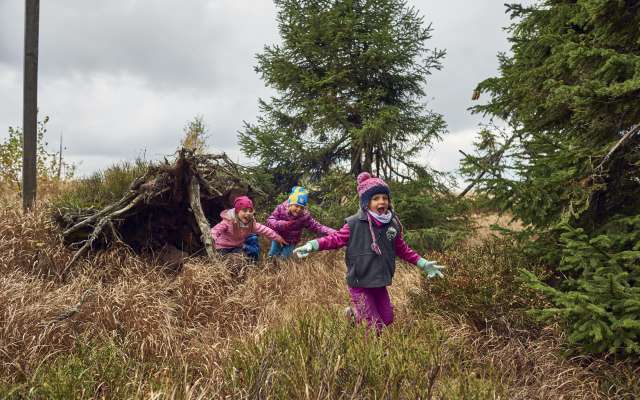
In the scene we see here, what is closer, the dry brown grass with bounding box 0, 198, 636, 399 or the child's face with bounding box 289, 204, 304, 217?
the dry brown grass with bounding box 0, 198, 636, 399

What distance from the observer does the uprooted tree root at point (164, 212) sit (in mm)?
6336

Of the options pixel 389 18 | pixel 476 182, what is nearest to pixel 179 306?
pixel 476 182

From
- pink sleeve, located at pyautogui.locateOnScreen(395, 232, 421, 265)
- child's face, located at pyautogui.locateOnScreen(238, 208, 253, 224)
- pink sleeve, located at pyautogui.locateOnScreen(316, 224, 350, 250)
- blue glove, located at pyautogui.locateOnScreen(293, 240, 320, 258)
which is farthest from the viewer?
child's face, located at pyautogui.locateOnScreen(238, 208, 253, 224)

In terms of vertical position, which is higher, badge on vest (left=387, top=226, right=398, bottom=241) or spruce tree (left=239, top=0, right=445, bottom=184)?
spruce tree (left=239, top=0, right=445, bottom=184)

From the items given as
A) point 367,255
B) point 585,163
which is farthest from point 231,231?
point 585,163

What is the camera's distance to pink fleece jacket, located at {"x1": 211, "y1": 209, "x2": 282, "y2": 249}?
21.9ft

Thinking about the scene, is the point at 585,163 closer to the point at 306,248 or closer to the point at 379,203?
the point at 379,203

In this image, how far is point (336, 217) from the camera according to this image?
8773mm

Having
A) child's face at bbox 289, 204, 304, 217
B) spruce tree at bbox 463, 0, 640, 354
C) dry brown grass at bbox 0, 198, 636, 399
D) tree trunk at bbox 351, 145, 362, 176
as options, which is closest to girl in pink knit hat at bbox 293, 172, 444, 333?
dry brown grass at bbox 0, 198, 636, 399

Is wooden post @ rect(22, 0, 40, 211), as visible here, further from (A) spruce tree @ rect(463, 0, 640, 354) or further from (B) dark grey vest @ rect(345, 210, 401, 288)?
(A) spruce tree @ rect(463, 0, 640, 354)

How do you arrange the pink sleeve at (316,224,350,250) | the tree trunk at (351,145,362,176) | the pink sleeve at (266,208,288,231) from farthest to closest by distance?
1. the tree trunk at (351,145,362,176)
2. the pink sleeve at (266,208,288,231)
3. the pink sleeve at (316,224,350,250)

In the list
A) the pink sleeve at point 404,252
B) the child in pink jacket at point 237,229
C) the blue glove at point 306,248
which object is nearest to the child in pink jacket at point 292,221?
the child in pink jacket at point 237,229

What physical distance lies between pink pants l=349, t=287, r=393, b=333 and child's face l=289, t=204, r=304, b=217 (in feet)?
8.91

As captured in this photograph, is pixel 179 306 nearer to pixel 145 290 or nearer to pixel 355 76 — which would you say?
pixel 145 290
